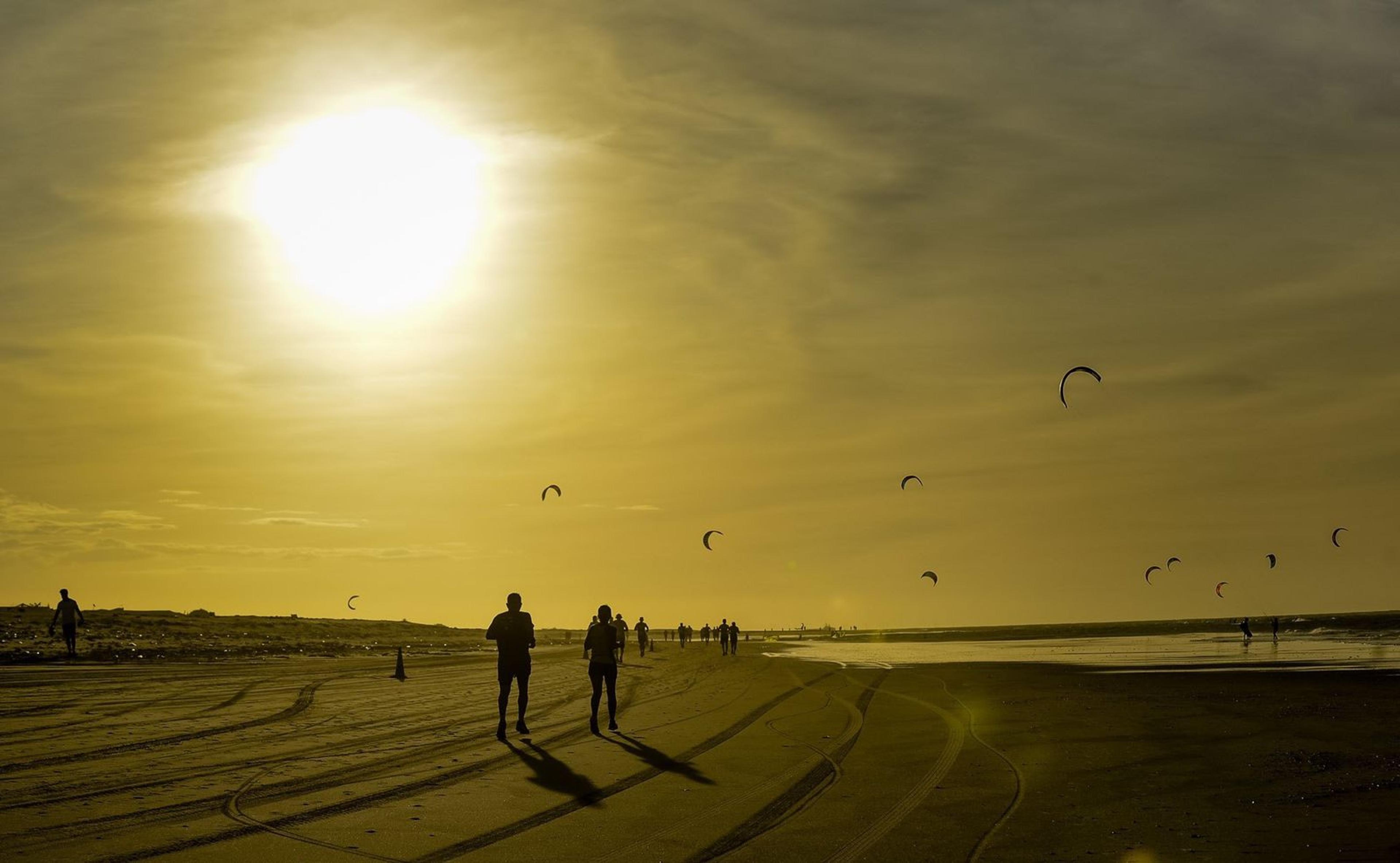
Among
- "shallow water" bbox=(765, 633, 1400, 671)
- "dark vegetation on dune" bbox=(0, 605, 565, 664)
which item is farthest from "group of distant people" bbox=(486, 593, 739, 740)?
"dark vegetation on dune" bbox=(0, 605, 565, 664)

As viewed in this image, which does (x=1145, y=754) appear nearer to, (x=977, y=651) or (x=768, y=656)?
(x=768, y=656)

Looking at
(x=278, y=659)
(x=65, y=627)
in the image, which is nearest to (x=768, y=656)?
(x=278, y=659)

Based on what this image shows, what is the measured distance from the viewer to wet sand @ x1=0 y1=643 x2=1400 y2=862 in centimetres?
1110

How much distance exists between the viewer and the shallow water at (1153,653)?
43.2 m

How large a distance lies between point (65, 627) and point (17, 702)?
730 inches

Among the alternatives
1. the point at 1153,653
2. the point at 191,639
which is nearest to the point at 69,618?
the point at 191,639

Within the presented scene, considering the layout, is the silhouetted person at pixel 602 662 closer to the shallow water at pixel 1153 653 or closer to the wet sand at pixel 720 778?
the wet sand at pixel 720 778

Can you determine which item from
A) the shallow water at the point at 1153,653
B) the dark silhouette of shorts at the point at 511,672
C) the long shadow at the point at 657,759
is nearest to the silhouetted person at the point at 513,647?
the dark silhouette of shorts at the point at 511,672

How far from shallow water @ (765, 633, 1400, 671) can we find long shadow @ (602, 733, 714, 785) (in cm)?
2529

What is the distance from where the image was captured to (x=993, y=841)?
1121 centimetres

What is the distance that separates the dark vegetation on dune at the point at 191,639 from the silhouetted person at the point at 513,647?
28.5 metres

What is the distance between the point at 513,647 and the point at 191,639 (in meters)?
54.0

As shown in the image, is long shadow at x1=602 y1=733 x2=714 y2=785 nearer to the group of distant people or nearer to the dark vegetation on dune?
the group of distant people

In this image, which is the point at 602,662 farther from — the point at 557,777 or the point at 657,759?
the point at 557,777
